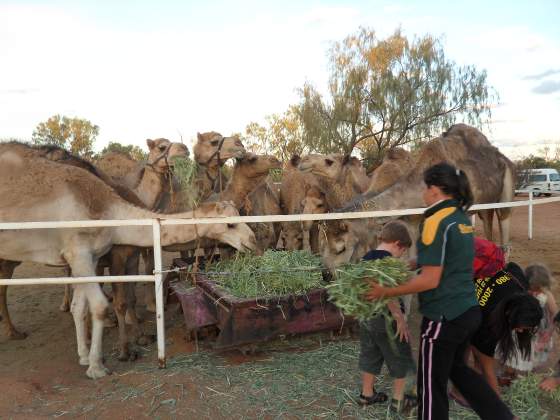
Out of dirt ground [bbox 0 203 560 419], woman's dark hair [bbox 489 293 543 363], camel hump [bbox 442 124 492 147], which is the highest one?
camel hump [bbox 442 124 492 147]

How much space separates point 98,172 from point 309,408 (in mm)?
3977

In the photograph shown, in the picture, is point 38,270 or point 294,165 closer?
point 294,165

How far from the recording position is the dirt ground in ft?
13.2

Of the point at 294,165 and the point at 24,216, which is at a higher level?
the point at 294,165

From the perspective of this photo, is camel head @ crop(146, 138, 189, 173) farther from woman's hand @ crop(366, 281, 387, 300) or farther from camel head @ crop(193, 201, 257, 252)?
woman's hand @ crop(366, 281, 387, 300)

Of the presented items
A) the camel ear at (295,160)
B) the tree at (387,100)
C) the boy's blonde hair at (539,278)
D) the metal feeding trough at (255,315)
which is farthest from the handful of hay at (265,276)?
the tree at (387,100)

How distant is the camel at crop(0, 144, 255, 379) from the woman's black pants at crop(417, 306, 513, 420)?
117 inches

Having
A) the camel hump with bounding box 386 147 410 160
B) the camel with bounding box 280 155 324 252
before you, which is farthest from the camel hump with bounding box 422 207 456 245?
the camel hump with bounding box 386 147 410 160

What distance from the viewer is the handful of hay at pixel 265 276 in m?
5.07

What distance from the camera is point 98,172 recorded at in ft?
20.6

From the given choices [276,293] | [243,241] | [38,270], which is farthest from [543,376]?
[38,270]

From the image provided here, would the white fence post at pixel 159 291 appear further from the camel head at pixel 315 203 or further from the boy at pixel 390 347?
the camel head at pixel 315 203

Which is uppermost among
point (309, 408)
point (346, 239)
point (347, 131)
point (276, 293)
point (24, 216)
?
point (347, 131)

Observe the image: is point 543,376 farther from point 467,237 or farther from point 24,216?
point 24,216
